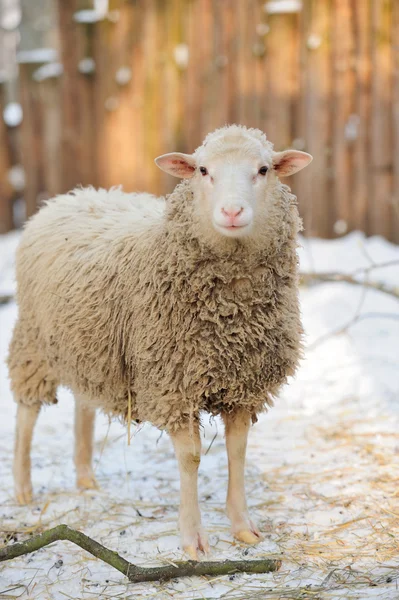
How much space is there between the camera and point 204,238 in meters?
3.38

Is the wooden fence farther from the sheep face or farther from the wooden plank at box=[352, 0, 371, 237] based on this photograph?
A: the sheep face

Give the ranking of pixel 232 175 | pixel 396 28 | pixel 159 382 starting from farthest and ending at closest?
pixel 396 28 → pixel 159 382 → pixel 232 175

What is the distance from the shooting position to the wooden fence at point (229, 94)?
727 centimetres

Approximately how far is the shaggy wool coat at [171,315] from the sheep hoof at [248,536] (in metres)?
0.55

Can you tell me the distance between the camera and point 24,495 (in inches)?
166

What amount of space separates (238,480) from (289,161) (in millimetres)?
1497

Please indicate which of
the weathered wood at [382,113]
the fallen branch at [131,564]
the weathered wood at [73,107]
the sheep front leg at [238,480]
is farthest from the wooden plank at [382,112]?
the fallen branch at [131,564]

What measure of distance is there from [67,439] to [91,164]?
3826 millimetres

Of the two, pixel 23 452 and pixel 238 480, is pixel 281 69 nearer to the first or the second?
pixel 23 452

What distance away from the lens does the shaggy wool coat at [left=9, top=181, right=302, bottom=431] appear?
133 inches

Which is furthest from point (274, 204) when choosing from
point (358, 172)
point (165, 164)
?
point (358, 172)

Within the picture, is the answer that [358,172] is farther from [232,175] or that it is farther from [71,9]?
[232,175]

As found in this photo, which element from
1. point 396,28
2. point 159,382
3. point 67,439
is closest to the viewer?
point 159,382

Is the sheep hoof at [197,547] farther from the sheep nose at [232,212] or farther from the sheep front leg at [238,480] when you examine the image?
the sheep nose at [232,212]
